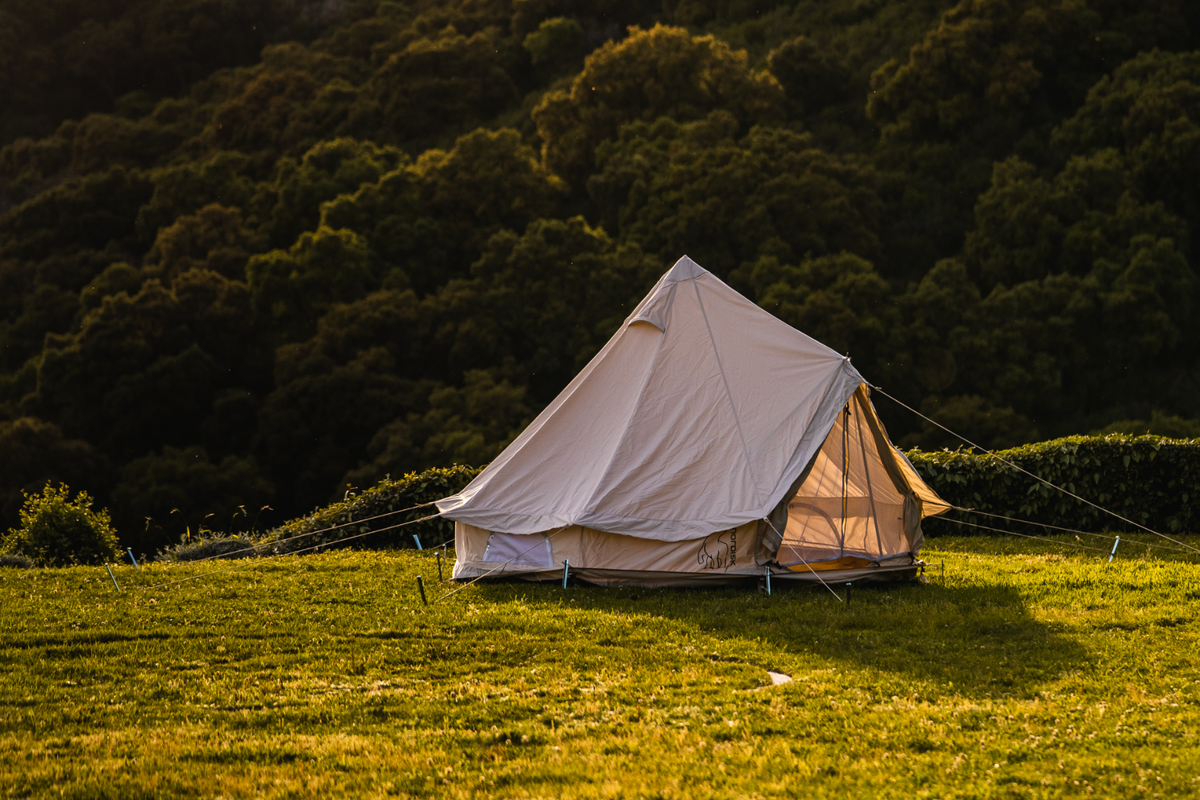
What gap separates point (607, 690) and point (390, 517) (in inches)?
317

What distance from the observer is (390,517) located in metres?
13.9

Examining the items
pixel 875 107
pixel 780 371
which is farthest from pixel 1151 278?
pixel 780 371

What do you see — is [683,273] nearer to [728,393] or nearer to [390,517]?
[728,393]

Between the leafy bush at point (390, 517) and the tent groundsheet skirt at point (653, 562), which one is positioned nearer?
the tent groundsheet skirt at point (653, 562)

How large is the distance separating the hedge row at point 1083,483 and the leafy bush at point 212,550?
28.9 ft

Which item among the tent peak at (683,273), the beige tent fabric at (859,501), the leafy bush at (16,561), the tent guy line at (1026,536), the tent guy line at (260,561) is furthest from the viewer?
the tent guy line at (1026,536)

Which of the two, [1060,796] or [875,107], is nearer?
[1060,796]

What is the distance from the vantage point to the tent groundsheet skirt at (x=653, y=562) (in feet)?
30.5

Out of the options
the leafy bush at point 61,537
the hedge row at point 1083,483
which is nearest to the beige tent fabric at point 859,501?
the hedge row at point 1083,483

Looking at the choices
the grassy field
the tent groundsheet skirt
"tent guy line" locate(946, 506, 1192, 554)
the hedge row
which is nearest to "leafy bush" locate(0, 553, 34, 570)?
the grassy field

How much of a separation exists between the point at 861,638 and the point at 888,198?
27.8 meters

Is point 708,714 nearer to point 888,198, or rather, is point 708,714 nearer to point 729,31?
point 888,198

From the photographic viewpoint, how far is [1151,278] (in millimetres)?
26391

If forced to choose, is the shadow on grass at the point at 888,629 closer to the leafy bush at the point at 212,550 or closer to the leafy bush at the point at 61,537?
the leafy bush at the point at 212,550
